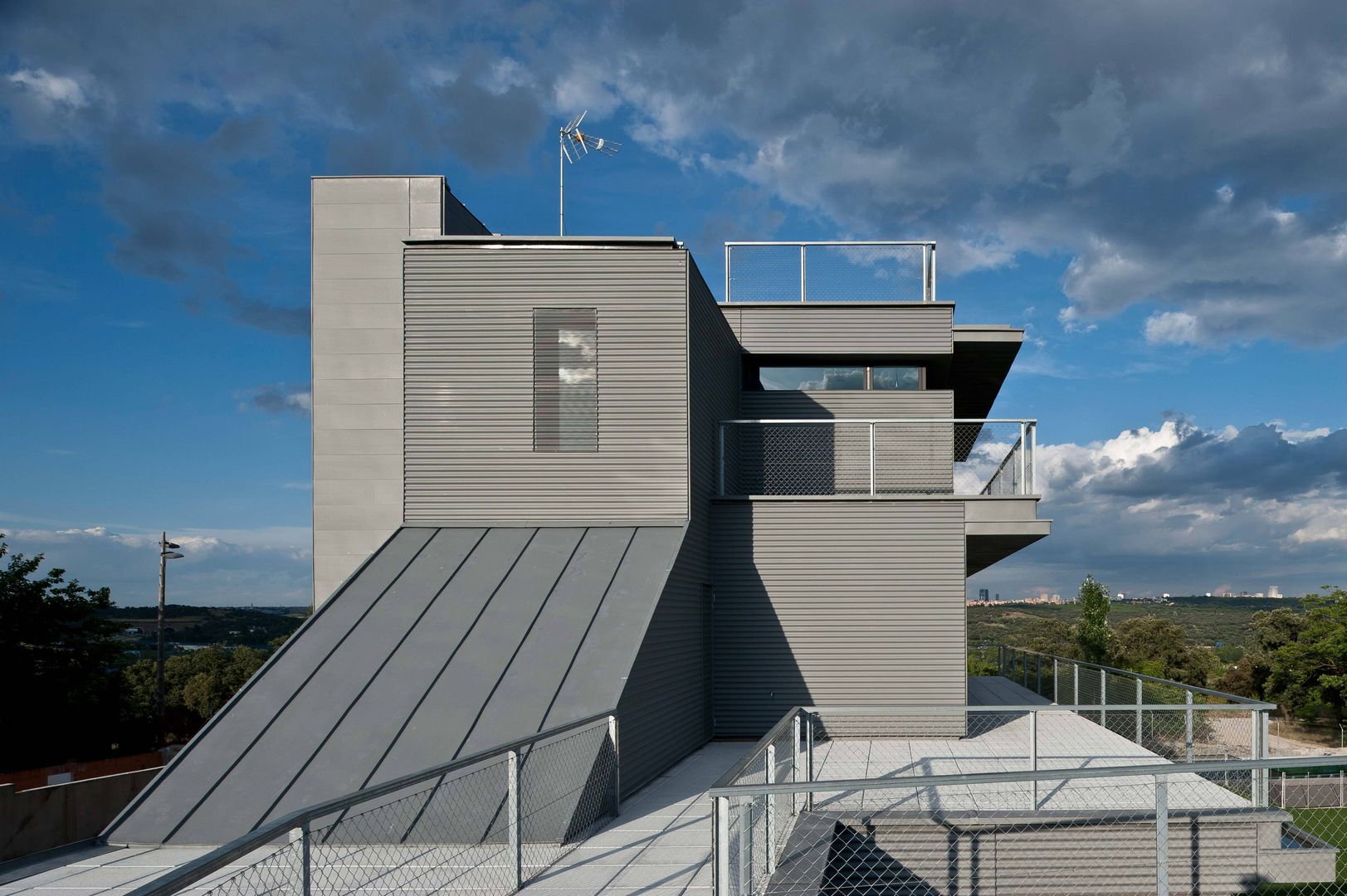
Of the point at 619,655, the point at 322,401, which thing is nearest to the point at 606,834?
the point at 619,655

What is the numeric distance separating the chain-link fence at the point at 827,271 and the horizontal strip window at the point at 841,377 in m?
1.17

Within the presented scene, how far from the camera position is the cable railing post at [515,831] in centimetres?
595

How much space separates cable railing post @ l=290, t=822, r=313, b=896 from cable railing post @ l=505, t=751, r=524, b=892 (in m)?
1.94

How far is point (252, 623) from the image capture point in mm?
66812

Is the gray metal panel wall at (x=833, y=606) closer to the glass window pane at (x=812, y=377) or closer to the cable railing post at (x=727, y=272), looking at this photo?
the glass window pane at (x=812, y=377)

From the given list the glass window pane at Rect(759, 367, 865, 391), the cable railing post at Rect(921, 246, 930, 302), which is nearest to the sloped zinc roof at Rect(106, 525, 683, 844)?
the glass window pane at Rect(759, 367, 865, 391)

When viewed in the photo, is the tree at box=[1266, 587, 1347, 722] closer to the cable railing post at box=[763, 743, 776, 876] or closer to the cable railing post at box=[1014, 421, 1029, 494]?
the cable railing post at box=[1014, 421, 1029, 494]

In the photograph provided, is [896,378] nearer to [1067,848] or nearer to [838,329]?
[838,329]

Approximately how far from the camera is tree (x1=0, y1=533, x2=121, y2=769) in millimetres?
23438

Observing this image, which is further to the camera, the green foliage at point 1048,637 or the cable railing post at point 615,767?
the green foliage at point 1048,637

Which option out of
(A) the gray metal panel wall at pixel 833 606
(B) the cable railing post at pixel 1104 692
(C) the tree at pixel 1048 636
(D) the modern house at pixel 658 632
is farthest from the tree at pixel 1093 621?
(A) the gray metal panel wall at pixel 833 606

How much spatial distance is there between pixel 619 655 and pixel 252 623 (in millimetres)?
66158

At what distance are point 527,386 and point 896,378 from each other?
713 centimetres

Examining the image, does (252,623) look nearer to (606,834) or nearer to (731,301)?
(731,301)
